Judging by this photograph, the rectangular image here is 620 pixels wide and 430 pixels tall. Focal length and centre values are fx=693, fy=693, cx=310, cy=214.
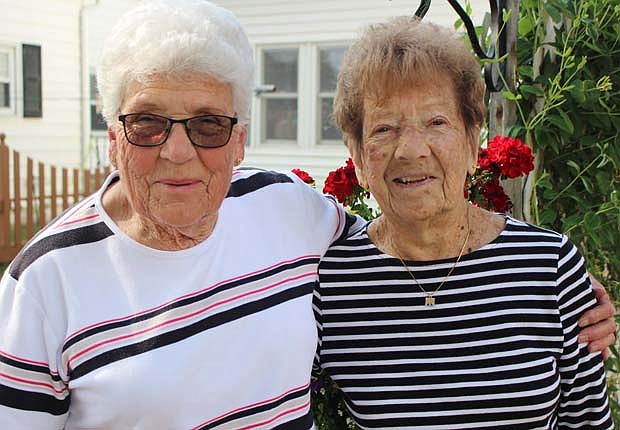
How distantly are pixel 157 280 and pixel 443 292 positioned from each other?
77 centimetres

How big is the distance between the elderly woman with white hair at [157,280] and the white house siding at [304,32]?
7.22 m

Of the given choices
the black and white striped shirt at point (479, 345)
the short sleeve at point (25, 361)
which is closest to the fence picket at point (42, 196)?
the black and white striped shirt at point (479, 345)

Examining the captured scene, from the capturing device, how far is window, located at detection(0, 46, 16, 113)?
37.4 feet

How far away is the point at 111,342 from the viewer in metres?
1.52

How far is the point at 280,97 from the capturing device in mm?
9539

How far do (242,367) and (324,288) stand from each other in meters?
0.42

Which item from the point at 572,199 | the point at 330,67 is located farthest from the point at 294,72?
the point at 572,199

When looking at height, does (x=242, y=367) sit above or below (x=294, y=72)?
below

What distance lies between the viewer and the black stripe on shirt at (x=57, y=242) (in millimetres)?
1506

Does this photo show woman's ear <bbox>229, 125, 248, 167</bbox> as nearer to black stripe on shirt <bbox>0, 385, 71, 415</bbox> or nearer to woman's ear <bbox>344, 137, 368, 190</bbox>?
woman's ear <bbox>344, 137, 368, 190</bbox>

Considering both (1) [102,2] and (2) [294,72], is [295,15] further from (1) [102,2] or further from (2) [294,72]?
(1) [102,2]

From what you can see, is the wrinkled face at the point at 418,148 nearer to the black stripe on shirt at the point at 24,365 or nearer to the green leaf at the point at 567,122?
the green leaf at the point at 567,122

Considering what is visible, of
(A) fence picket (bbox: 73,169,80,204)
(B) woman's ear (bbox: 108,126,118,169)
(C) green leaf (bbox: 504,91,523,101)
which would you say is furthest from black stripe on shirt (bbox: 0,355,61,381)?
(A) fence picket (bbox: 73,169,80,204)

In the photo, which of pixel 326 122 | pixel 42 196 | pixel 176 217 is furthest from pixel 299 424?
pixel 42 196
